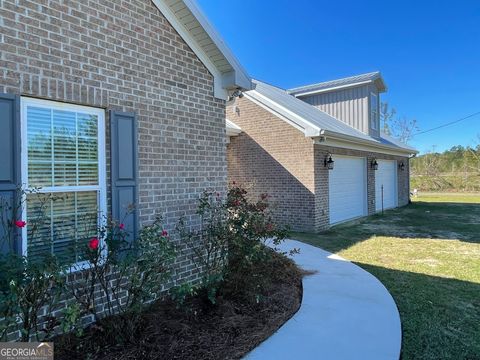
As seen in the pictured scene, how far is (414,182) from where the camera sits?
3419cm

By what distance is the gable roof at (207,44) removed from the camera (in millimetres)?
4879

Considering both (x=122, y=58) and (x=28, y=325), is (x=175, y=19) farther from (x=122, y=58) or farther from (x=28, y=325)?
(x=28, y=325)

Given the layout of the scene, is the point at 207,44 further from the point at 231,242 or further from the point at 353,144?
the point at 353,144

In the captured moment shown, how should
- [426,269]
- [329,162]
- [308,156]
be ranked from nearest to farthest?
[426,269] → [308,156] → [329,162]

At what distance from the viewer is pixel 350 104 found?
15719mm

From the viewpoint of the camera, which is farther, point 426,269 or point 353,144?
point 353,144

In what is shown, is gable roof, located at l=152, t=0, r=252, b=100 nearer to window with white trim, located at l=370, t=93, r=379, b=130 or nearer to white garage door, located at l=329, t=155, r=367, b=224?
white garage door, located at l=329, t=155, r=367, b=224

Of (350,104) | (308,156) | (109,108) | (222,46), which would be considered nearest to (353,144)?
(308,156)

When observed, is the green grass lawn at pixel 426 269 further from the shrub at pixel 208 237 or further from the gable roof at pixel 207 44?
the gable roof at pixel 207 44

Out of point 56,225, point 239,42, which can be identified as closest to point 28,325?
point 56,225

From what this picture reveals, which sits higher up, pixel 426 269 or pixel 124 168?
pixel 124 168

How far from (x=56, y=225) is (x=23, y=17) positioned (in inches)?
84.4

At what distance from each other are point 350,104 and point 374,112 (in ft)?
4.82

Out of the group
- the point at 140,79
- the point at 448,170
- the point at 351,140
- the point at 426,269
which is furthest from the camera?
the point at 448,170
